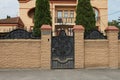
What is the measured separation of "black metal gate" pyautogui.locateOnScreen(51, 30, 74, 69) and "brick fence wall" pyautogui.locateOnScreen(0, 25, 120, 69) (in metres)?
0.30

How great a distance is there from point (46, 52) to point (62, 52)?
3.30 ft

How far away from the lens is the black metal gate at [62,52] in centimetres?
1583

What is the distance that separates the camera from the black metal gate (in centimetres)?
1583

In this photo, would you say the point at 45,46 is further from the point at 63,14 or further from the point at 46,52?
the point at 63,14

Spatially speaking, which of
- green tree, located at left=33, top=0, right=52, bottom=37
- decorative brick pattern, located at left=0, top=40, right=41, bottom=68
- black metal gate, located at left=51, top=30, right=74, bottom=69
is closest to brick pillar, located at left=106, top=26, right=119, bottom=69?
black metal gate, located at left=51, top=30, right=74, bottom=69

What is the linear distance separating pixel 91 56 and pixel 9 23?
2013cm

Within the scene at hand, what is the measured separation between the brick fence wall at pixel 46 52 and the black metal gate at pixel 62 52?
0.30m

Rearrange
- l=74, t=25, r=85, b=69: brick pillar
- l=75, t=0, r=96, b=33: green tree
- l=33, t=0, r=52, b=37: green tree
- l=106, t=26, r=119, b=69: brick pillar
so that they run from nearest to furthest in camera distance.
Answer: l=74, t=25, r=85, b=69: brick pillar < l=106, t=26, r=119, b=69: brick pillar < l=33, t=0, r=52, b=37: green tree < l=75, t=0, r=96, b=33: green tree

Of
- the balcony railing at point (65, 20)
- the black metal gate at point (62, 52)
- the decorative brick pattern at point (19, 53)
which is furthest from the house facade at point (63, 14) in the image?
the decorative brick pattern at point (19, 53)

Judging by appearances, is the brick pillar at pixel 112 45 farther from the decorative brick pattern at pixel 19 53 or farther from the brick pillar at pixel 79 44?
the decorative brick pattern at pixel 19 53

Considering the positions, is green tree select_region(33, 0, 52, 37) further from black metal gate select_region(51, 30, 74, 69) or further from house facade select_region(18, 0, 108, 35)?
house facade select_region(18, 0, 108, 35)

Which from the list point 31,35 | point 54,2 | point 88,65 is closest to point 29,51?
point 31,35

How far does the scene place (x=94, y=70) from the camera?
15.3 meters

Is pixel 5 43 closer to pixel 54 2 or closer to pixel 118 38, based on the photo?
pixel 118 38
